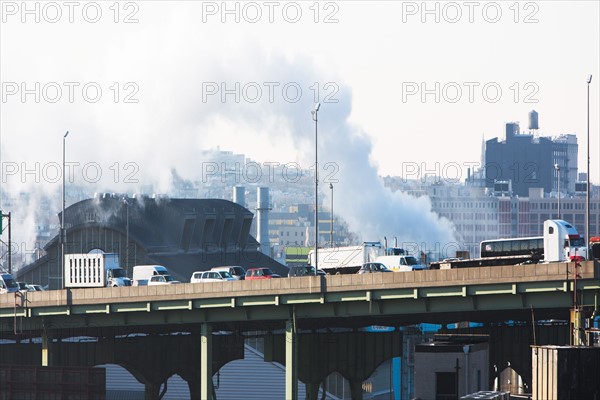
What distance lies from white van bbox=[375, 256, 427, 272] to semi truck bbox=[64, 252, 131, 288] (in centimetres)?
2269

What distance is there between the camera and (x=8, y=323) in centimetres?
10244

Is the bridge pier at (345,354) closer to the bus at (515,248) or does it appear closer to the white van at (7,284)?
the bus at (515,248)

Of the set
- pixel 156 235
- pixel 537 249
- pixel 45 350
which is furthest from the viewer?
pixel 156 235

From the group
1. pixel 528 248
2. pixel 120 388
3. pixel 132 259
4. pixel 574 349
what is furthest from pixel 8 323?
pixel 132 259

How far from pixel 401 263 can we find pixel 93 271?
28.0 meters

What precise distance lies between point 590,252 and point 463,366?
1983 cm

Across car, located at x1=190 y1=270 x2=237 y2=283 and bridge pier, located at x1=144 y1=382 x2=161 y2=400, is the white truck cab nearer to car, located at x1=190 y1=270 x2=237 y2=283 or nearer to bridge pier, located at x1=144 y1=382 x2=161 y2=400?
car, located at x1=190 y1=270 x2=237 y2=283

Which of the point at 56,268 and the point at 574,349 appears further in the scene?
the point at 56,268

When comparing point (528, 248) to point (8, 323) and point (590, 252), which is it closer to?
point (590, 252)

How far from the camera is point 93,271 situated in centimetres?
11856

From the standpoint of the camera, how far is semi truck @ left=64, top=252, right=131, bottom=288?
11731 cm

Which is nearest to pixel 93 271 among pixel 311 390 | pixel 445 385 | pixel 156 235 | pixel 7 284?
pixel 7 284

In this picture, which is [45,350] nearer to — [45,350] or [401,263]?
[45,350]

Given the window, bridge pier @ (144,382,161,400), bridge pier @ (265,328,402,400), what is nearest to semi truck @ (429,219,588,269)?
bridge pier @ (265,328,402,400)
